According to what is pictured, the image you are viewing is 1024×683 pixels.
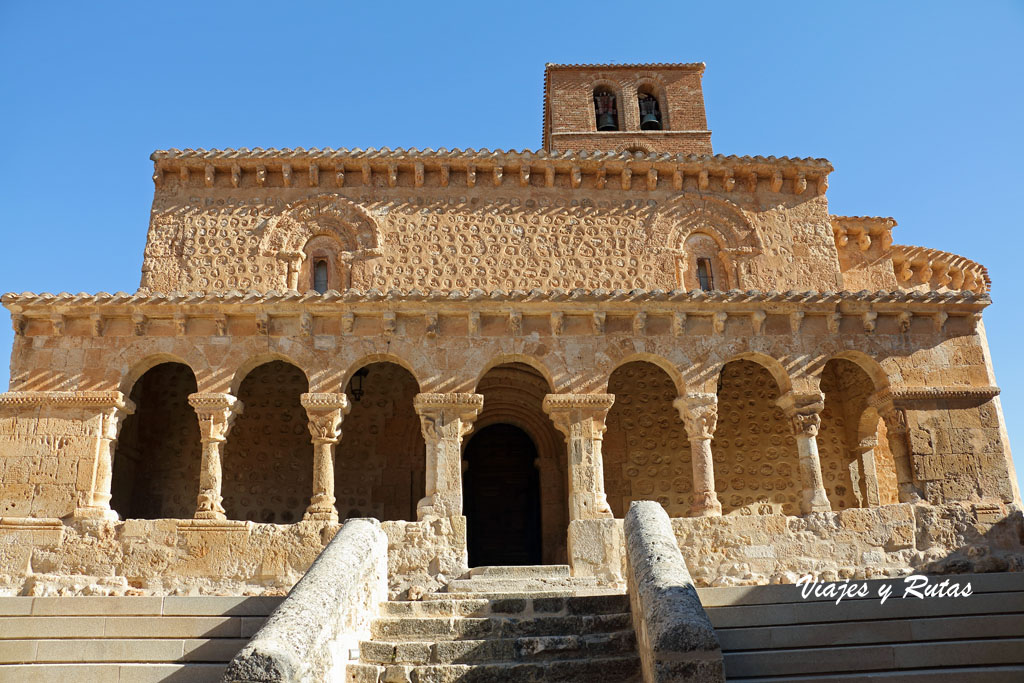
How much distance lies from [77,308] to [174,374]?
10.8 ft

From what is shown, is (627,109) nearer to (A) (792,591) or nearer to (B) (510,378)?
(B) (510,378)

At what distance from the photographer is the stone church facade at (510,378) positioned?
10328mm

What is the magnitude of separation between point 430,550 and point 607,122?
12860 mm

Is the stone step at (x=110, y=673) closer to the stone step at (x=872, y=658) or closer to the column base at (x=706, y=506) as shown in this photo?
the stone step at (x=872, y=658)

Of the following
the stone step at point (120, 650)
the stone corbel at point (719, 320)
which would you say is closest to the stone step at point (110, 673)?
the stone step at point (120, 650)

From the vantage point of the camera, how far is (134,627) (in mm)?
7203

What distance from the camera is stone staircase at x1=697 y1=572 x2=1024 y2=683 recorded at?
6359 millimetres

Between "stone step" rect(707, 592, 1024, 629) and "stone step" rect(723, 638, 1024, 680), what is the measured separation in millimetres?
433

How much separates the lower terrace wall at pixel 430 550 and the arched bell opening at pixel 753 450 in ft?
11.3

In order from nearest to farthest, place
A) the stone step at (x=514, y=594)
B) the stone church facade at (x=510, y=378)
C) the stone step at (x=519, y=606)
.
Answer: the stone step at (x=519, y=606) < the stone step at (x=514, y=594) < the stone church facade at (x=510, y=378)

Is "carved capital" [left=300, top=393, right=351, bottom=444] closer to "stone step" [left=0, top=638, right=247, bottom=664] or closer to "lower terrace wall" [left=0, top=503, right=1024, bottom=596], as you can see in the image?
"lower terrace wall" [left=0, top=503, right=1024, bottom=596]

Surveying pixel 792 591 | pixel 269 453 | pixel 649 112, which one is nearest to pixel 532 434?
pixel 269 453

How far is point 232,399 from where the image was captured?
11.1 meters

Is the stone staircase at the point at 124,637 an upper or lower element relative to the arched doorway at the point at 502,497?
lower
